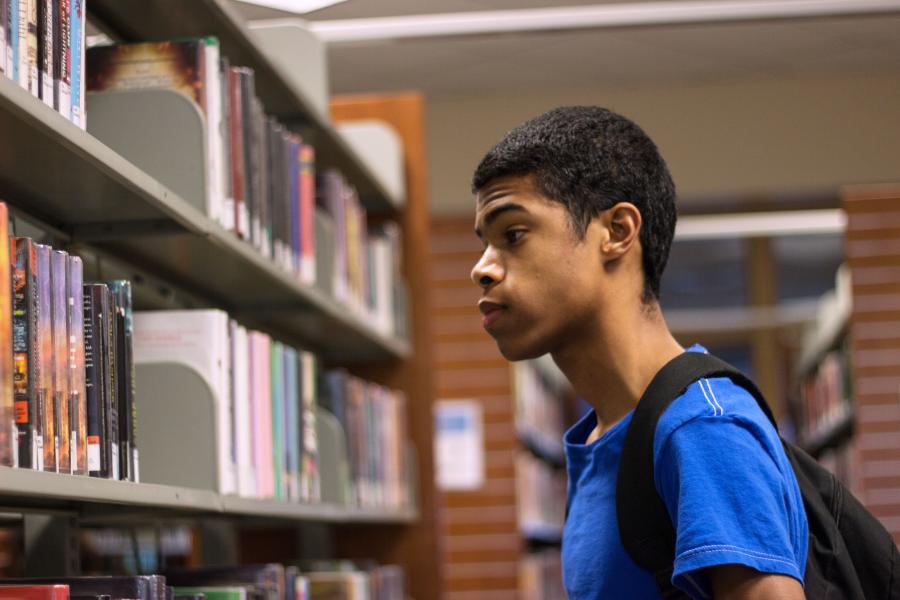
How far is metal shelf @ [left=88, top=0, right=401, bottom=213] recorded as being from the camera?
2215mm

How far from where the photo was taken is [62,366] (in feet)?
5.00

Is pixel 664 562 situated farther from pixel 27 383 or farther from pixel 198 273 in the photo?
pixel 198 273

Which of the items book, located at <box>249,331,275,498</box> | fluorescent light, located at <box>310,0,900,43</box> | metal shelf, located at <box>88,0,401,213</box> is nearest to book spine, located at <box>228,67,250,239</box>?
metal shelf, located at <box>88,0,401,213</box>

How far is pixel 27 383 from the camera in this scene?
1.42 meters

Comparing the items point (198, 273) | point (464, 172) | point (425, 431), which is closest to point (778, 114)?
point (464, 172)

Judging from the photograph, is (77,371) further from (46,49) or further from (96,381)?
(46,49)

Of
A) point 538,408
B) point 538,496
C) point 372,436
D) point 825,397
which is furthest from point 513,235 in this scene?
point 825,397

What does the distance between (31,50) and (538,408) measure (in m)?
5.78

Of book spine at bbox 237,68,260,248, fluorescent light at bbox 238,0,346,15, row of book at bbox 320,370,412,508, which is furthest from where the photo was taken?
fluorescent light at bbox 238,0,346,15

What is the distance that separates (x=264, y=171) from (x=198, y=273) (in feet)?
0.75

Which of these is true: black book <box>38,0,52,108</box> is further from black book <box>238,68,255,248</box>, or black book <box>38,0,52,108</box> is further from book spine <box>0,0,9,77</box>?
black book <box>238,68,255,248</box>

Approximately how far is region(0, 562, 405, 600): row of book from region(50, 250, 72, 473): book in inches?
5.6

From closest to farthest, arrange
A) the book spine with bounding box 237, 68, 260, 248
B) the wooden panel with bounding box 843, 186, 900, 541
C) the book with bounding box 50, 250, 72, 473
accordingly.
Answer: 1. the book with bounding box 50, 250, 72, 473
2. the book spine with bounding box 237, 68, 260, 248
3. the wooden panel with bounding box 843, 186, 900, 541

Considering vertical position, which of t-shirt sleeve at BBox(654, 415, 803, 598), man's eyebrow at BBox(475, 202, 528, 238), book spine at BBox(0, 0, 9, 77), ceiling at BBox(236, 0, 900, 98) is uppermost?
ceiling at BBox(236, 0, 900, 98)
